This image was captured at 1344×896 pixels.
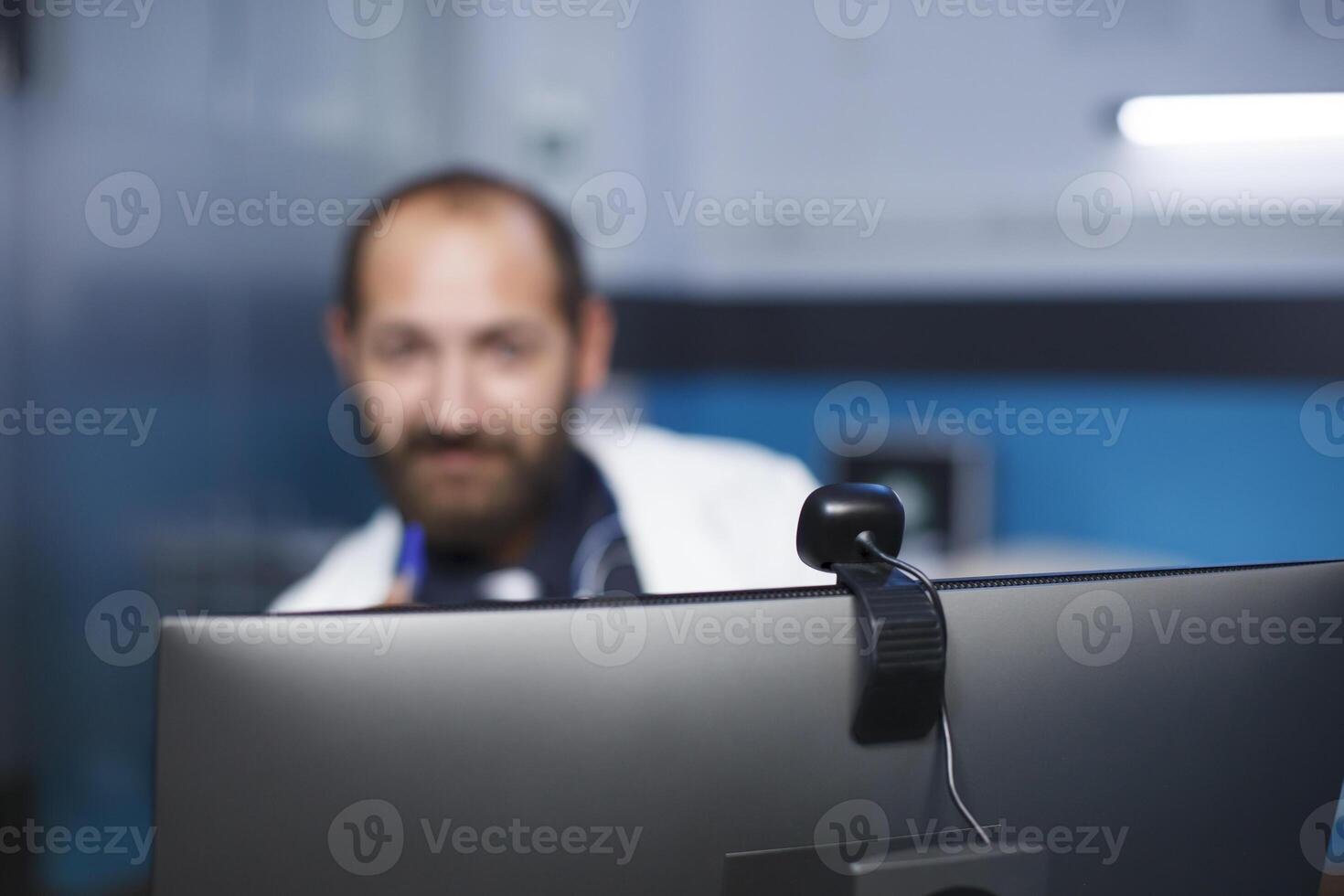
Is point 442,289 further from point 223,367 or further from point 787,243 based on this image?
point 787,243

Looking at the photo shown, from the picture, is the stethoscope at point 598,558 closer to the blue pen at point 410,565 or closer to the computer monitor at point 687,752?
the blue pen at point 410,565

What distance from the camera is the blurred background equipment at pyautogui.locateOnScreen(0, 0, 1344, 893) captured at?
7.36 feet

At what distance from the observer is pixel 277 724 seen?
1.94 feet

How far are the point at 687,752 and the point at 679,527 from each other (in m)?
1.67

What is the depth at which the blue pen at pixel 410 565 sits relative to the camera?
2.34m

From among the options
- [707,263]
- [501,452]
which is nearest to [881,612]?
[501,452]

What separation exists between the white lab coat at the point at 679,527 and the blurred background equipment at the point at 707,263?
0.60ft

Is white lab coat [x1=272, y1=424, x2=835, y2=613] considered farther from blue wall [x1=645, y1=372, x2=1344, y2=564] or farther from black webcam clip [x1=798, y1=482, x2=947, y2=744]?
black webcam clip [x1=798, y1=482, x2=947, y2=744]

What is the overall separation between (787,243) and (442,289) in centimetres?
110

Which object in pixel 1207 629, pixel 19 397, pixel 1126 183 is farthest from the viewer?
pixel 1126 183

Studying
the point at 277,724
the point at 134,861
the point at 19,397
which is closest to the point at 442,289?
the point at 19,397

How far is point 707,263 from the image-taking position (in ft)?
9.57

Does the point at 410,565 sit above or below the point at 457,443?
below

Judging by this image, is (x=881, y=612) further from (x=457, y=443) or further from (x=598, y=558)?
(x=457, y=443)
